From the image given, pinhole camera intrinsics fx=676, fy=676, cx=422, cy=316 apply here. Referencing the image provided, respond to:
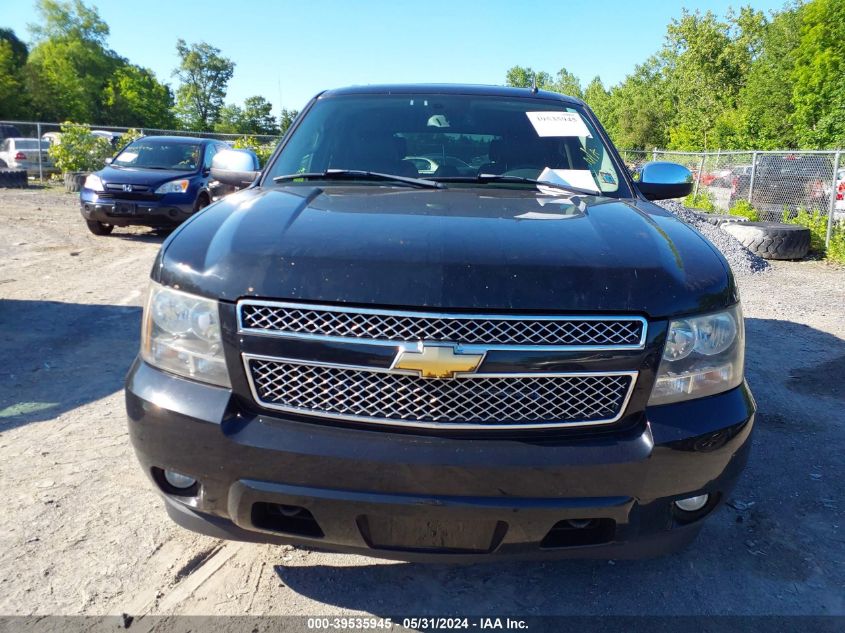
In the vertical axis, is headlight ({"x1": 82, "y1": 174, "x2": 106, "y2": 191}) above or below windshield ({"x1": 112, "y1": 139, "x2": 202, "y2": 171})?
below

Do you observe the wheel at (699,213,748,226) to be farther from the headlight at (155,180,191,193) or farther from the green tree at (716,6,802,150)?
the green tree at (716,6,802,150)

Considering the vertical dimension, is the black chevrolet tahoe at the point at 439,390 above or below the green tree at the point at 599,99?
below

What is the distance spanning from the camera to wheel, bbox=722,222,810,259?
10.7 meters

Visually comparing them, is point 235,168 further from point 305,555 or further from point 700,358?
point 700,358

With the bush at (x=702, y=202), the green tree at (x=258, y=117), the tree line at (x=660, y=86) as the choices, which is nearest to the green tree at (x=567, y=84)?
the tree line at (x=660, y=86)

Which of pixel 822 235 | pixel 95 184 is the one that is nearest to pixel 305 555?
pixel 95 184

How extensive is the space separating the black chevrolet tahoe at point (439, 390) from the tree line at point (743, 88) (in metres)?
33.5

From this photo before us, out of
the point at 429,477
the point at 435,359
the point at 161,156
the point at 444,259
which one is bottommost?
the point at 429,477

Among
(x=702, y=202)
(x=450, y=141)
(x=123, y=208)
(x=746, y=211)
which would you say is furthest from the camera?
(x=702, y=202)

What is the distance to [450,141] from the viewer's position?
137 inches

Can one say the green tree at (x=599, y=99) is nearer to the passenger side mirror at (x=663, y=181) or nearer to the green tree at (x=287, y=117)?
the green tree at (x=287, y=117)

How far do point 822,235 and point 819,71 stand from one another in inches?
1119

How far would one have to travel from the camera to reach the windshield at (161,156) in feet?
37.7

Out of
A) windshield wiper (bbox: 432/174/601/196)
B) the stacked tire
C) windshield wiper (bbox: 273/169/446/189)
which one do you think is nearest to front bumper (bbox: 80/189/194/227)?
windshield wiper (bbox: 273/169/446/189)
